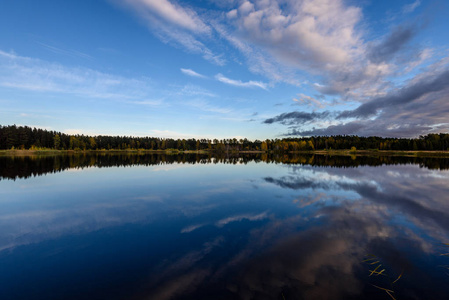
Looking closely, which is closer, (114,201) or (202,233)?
(202,233)

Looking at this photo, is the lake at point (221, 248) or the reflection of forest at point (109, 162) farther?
the reflection of forest at point (109, 162)

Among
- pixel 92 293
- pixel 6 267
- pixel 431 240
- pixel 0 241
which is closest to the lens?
pixel 92 293

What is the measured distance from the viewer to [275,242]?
10.7 m

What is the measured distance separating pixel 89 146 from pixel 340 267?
228607 millimetres

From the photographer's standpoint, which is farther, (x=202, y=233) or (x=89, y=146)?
(x=89, y=146)

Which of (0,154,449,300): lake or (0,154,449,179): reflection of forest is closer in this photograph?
(0,154,449,300): lake

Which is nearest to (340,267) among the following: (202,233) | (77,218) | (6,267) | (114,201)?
(202,233)

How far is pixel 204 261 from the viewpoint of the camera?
28.8 feet

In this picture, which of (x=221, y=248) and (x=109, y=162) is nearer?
(x=221, y=248)

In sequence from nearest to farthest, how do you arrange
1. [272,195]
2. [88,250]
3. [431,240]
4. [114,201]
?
[88,250]
[431,240]
[114,201]
[272,195]

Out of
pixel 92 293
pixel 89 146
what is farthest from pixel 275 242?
pixel 89 146

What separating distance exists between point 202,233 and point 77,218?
9633 mm

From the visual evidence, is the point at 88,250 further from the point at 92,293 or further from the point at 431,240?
the point at 431,240

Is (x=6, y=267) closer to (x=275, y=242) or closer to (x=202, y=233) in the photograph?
(x=202, y=233)
